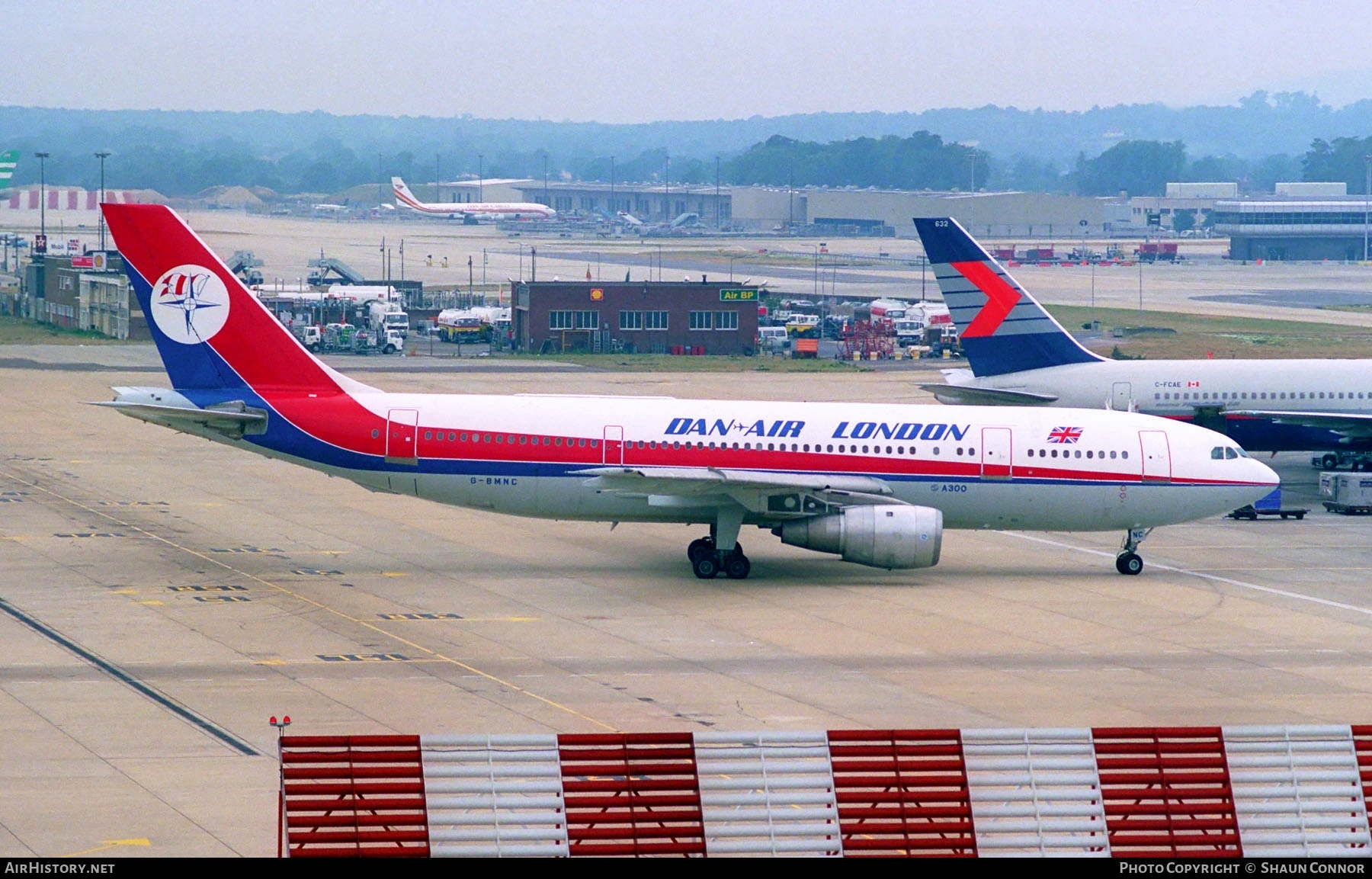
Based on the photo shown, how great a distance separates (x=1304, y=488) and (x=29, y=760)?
156 feet

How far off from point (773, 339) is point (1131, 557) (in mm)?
69834

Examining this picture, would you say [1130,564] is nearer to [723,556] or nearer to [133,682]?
[723,556]

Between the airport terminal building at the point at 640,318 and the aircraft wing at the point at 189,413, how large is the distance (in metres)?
66.6

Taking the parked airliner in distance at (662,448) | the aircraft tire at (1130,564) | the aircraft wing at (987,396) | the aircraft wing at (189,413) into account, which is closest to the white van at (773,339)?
the aircraft wing at (987,396)

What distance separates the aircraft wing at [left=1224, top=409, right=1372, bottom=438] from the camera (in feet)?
197

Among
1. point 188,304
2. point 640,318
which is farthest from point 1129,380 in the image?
point 640,318

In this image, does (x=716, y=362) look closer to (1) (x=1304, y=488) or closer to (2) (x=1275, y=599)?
(1) (x=1304, y=488)

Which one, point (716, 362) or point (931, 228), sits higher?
point (931, 228)

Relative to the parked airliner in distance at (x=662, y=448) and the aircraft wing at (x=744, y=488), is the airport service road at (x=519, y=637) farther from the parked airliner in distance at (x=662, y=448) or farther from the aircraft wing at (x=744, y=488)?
the aircraft wing at (x=744, y=488)

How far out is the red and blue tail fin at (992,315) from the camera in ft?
198

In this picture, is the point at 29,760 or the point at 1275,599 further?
the point at 1275,599

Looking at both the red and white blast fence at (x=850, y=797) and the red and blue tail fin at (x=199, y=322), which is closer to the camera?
the red and white blast fence at (x=850, y=797)
